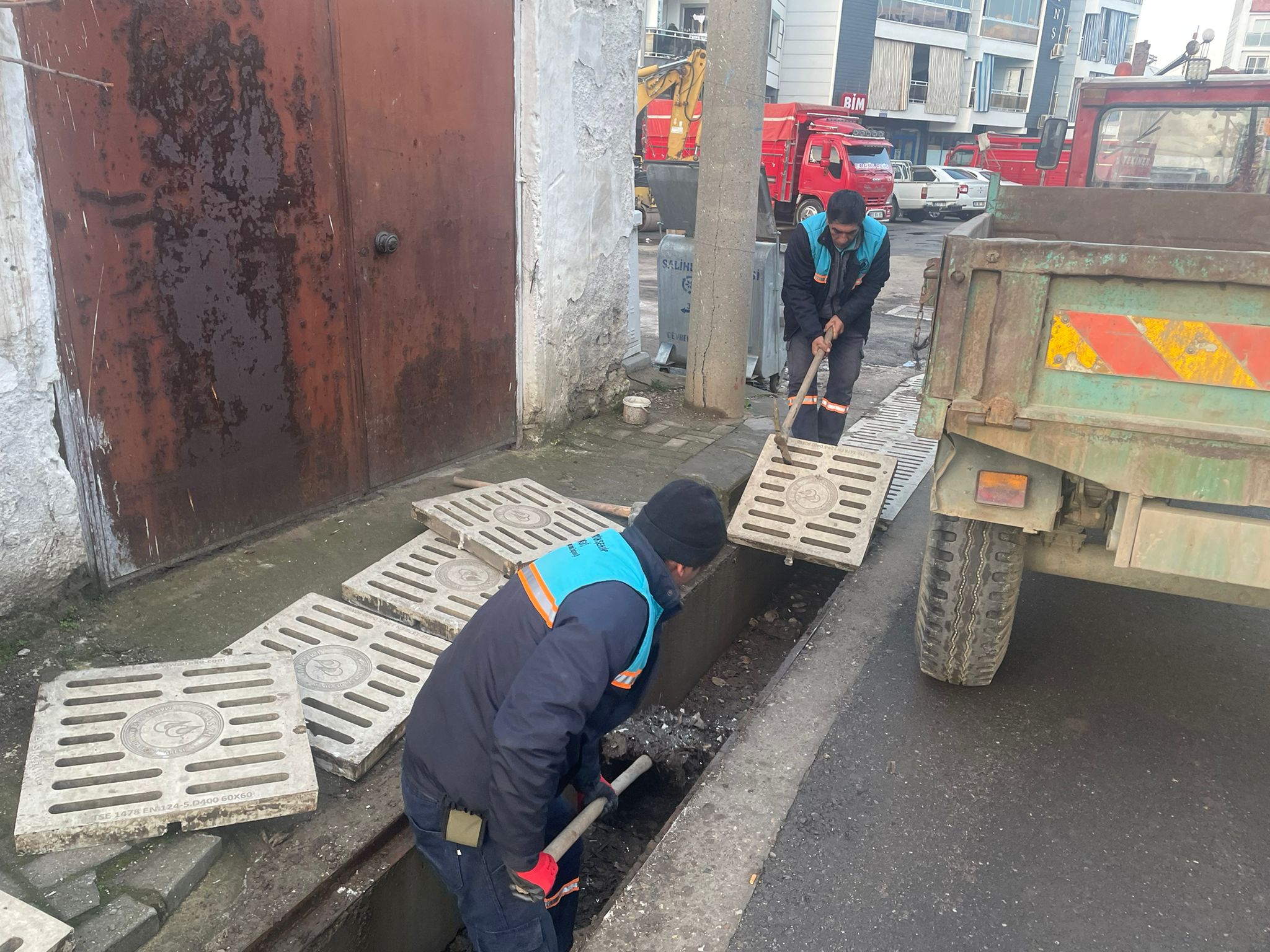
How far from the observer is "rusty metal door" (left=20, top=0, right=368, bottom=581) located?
119 inches

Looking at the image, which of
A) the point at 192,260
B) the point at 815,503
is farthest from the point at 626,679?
the point at 192,260

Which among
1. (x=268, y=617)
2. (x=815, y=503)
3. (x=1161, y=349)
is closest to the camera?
(x=1161, y=349)

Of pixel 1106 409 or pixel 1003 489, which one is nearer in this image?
pixel 1106 409

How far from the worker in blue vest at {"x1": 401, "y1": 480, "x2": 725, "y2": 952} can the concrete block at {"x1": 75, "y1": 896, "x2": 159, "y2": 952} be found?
23.2 inches

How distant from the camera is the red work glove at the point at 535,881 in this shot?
207 cm

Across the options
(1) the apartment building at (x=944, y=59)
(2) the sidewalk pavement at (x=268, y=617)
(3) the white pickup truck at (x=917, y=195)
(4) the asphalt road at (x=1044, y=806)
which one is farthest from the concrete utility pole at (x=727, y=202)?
(1) the apartment building at (x=944, y=59)

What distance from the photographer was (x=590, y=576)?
199 cm

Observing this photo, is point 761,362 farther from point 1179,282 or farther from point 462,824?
point 462,824

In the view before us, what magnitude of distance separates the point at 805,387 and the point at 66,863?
12.0ft

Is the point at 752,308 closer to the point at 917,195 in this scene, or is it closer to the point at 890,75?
the point at 917,195

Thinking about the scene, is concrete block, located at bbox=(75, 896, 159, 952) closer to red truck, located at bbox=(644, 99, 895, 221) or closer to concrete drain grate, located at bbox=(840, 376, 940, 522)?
concrete drain grate, located at bbox=(840, 376, 940, 522)

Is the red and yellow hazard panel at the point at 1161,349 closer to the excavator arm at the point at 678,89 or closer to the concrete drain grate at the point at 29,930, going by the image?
the concrete drain grate at the point at 29,930

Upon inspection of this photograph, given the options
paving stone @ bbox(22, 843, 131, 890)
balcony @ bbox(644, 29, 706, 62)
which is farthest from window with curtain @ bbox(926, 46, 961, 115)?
paving stone @ bbox(22, 843, 131, 890)

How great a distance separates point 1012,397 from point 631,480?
242 centimetres
